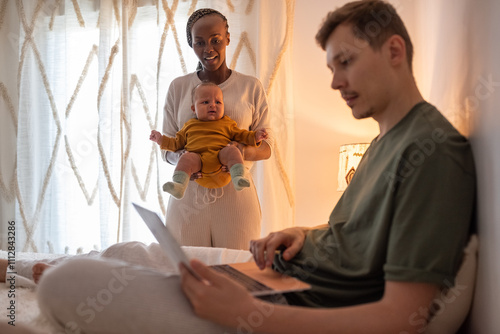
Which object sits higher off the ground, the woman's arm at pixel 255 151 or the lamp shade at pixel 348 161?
the woman's arm at pixel 255 151

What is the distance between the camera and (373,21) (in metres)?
0.98

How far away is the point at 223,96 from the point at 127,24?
1344mm

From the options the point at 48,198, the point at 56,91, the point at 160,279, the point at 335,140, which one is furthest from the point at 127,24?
the point at 160,279

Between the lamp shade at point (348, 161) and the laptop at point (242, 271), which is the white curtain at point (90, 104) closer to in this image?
the lamp shade at point (348, 161)

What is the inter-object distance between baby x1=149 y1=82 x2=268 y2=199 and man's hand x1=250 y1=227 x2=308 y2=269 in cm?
72

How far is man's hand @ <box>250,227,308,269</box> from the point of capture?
3.44 feet

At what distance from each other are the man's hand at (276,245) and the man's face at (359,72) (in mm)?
307

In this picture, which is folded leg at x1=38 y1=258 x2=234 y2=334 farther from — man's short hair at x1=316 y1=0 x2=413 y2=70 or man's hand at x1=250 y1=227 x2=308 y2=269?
man's short hair at x1=316 y1=0 x2=413 y2=70

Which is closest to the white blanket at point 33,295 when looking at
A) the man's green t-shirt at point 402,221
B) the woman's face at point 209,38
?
the man's green t-shirt at point 402,221

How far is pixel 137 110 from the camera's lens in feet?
10.0

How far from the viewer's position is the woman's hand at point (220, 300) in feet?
2.47

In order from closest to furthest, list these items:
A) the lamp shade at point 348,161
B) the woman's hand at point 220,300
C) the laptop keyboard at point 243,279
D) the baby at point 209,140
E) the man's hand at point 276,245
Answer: the woman's hand at point 220,300 < the laptop keyboard at point 243,279 < the man's hand at point 276,245 < the baby at point 209,140 < the lamp shade at point 348,161

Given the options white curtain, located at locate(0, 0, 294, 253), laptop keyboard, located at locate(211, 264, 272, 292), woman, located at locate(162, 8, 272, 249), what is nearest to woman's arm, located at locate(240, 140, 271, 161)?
woman, located at locate(162, 8, 272, 249)

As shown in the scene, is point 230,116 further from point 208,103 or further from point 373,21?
point 373,21
